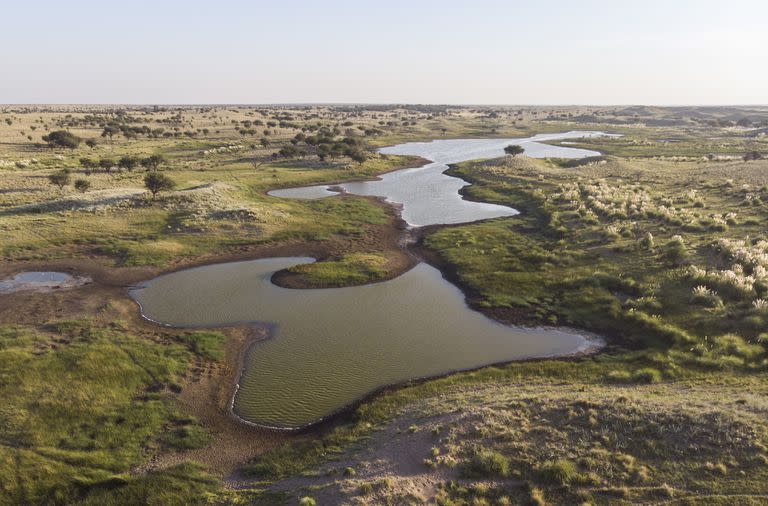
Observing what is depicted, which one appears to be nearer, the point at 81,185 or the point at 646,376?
the point at 646,376

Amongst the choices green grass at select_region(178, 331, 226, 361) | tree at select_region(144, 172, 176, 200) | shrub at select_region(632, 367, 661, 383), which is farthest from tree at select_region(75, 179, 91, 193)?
shrub at select_region(632, 367, 661, 383)

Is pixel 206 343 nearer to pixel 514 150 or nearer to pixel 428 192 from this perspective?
pixel 428 192

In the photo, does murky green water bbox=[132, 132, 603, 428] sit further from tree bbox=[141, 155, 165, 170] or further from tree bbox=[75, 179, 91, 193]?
tree bbox=[141, 155, 165, 170]

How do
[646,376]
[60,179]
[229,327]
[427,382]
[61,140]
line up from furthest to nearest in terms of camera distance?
[61,140]
[60,179]
[229,327]
[427,382]
[646,376]

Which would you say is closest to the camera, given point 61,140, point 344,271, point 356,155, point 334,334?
point 334,334

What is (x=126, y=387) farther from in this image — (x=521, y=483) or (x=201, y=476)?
(x=521, y=483)

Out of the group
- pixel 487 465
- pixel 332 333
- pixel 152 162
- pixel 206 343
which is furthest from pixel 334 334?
pixel 152 162
